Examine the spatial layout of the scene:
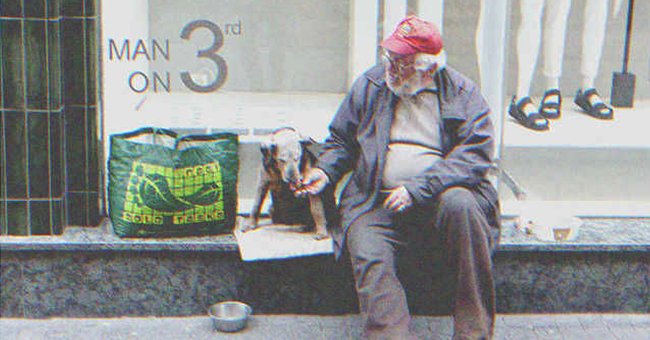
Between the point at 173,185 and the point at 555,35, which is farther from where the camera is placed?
the point at 555,35

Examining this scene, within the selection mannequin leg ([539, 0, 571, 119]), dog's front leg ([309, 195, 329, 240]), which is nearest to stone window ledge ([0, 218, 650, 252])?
dog's front leg ([309, 195, 329, 240])

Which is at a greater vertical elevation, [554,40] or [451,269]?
[554,40]

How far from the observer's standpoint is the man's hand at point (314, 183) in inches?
169

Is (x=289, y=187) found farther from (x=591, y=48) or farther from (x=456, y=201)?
(x=591, y=48)

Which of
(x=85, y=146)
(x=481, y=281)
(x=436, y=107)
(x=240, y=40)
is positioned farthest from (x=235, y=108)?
(x=481, y=281)

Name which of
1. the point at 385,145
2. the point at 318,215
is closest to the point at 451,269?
the point at 385,145

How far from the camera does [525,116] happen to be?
16.4ft

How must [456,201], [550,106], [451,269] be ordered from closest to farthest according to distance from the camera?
[456,201] → [451,269] → [550,106]

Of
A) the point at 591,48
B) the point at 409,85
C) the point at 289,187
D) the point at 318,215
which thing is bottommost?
the point at 318,215

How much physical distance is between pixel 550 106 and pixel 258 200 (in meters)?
1.45

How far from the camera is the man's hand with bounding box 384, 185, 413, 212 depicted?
4.05 metres

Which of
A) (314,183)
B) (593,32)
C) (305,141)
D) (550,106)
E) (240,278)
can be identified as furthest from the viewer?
(550,106)

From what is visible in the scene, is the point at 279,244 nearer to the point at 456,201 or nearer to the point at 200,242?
the point at 200,242

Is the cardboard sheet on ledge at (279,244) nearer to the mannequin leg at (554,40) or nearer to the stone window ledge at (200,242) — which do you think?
the stone window ledge at (200,242)
